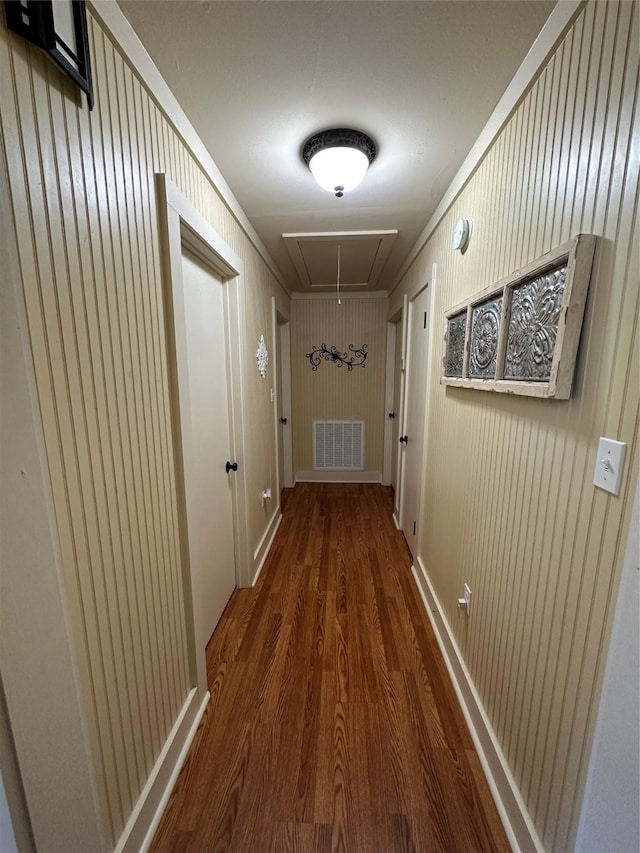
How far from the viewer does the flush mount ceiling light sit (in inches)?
50.5

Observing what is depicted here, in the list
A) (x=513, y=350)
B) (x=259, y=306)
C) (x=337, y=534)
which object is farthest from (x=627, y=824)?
(x=259, y=306)

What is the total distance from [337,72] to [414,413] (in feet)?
6.24

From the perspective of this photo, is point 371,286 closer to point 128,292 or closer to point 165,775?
point 128,292

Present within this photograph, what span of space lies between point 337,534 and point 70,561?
Answer: 7.68 ft

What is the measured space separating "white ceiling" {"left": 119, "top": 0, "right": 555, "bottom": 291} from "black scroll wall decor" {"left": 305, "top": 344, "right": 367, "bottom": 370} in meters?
2.27

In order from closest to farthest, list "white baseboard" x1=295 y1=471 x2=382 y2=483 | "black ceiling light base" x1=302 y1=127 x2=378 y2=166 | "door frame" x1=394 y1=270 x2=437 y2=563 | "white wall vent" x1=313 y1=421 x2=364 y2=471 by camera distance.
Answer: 1. "black ceiling light base" x1=302 y1=127 x2=378 y2=166
2. "door frame" x1=394 y1=270 x2=437 y2=563
3. "white wall vent" x1=313 y1=421 x2=364 y2=471
4. "white baseboard" x1=295 y1=471 x2=382 y2=483

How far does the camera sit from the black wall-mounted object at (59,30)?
0.58m

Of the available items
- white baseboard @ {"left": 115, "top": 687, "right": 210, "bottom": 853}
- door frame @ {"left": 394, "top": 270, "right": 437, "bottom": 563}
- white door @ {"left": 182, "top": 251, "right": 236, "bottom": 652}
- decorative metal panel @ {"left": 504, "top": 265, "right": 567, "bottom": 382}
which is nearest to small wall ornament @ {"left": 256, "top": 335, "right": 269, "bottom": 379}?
white door @ {"left": 182, "top": 251, "right": 236, "bottom": 652}

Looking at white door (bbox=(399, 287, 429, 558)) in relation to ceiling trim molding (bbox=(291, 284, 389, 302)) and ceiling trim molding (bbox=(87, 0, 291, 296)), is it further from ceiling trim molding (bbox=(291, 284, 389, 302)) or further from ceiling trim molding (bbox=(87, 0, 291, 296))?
ceiling trim molding (bbox=(87, 0, 291, 296))

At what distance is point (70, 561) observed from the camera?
72 cm

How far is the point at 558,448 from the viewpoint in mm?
853

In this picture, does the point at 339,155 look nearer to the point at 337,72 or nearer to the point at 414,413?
the point at 337,72

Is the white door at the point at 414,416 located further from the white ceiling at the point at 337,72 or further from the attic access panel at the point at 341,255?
the white ceiling at the point at 337,72

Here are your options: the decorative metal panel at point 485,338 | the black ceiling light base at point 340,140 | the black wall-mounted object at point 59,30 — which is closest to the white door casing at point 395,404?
the decorative metal panel at point 485,338
